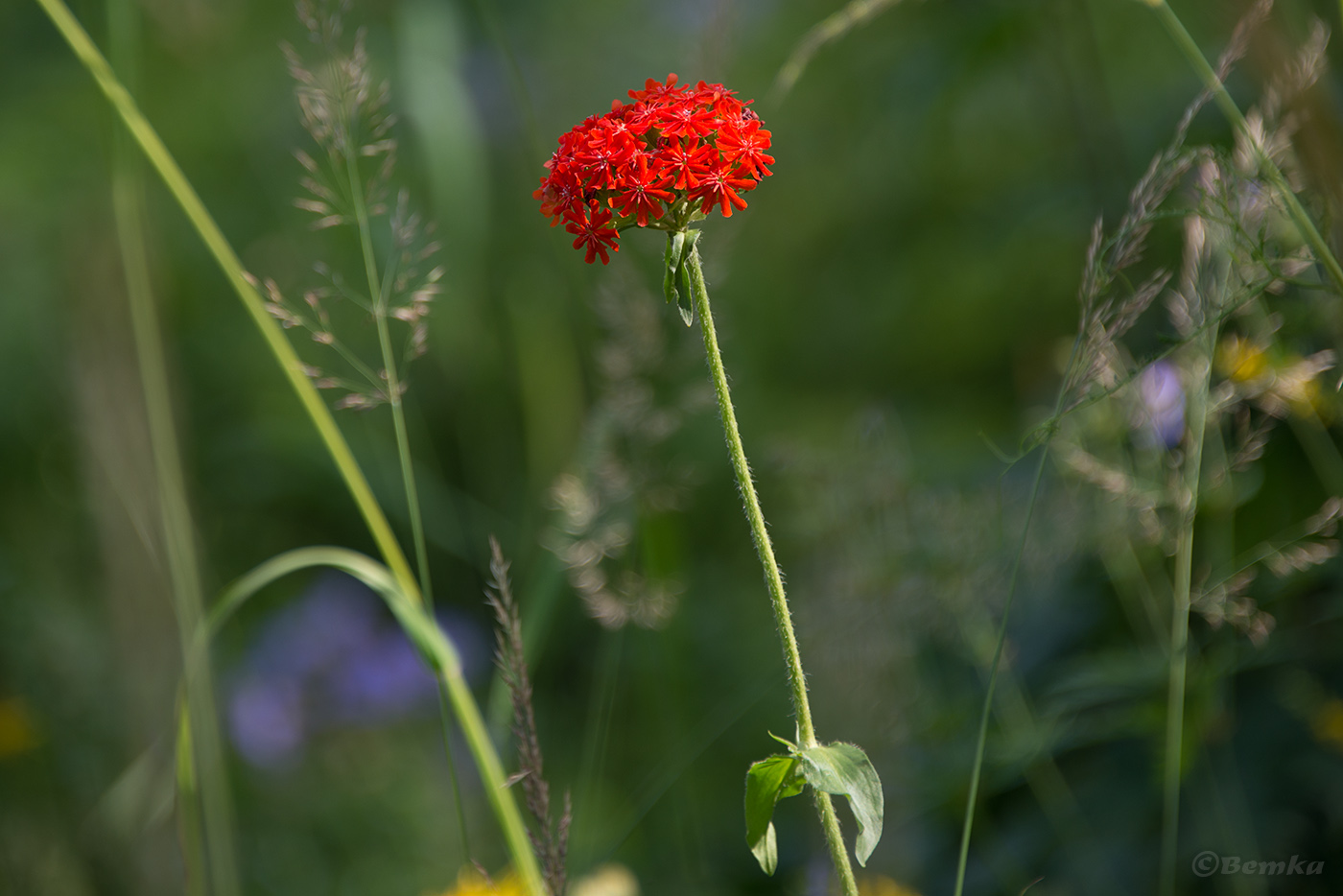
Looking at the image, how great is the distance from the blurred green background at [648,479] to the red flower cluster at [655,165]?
0.43 metres

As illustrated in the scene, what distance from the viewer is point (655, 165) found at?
0.64 m

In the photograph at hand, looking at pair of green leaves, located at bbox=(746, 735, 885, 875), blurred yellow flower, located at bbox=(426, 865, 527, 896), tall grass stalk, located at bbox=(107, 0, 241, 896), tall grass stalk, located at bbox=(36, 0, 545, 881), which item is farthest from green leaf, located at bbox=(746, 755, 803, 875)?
tall grass stalk, located at bbox=(107, 0, 241, 896)

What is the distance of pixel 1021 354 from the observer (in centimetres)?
210

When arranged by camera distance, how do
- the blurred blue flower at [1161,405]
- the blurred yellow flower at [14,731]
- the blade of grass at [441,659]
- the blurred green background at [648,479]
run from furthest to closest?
the blurred yellow flower at [14,731] → the blurred green background at [648,479] → the blurred blue flower at [1161,405] → the blade of grass at [441,659]

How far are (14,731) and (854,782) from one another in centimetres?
207

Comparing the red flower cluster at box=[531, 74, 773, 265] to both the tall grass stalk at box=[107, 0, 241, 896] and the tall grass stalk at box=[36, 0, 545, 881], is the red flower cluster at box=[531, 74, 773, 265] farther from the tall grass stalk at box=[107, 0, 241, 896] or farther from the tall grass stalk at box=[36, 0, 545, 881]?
the tall grass stalk at box=[107, 0, 241, 896]

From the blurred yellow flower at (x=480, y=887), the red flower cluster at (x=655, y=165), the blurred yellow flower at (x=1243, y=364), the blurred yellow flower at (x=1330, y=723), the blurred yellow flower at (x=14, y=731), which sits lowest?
the blurred yellow flower at (x=1330, y=723)

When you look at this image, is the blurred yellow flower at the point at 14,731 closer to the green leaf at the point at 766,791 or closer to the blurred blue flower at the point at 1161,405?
the green leaf at the point at 766,791

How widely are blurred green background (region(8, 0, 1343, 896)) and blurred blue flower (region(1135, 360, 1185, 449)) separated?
7.0 inches

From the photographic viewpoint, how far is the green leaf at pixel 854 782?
624 mm

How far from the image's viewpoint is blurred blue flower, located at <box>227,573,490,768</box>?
2234mm

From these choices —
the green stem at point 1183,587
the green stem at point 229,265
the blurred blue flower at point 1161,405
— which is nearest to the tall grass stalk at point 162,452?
the green stem at point 229,265

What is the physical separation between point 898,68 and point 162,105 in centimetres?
237

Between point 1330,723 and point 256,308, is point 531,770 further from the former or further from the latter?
point 1330,723
